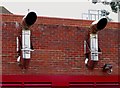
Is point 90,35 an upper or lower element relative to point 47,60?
upper

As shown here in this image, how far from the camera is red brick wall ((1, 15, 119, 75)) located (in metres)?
10.4

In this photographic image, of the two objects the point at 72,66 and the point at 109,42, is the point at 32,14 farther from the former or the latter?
the point at 109,42

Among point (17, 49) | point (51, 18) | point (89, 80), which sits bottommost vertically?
point (89, 80)

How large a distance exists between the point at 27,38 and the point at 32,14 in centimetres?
72

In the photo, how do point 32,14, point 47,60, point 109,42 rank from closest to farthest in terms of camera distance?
point 32,14, point 47,60, point 109,42

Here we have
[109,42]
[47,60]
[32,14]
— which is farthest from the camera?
[109,42]

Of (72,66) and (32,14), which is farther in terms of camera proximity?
(72,66)

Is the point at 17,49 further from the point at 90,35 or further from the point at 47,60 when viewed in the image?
the point at 90,35

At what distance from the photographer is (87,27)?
11375 mm

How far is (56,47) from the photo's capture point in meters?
10.9

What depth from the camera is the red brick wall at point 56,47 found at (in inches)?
411

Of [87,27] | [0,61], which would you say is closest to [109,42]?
[87,27]

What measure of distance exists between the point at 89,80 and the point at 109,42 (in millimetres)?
1408

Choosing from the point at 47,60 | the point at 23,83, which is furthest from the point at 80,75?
the point at 23,83
